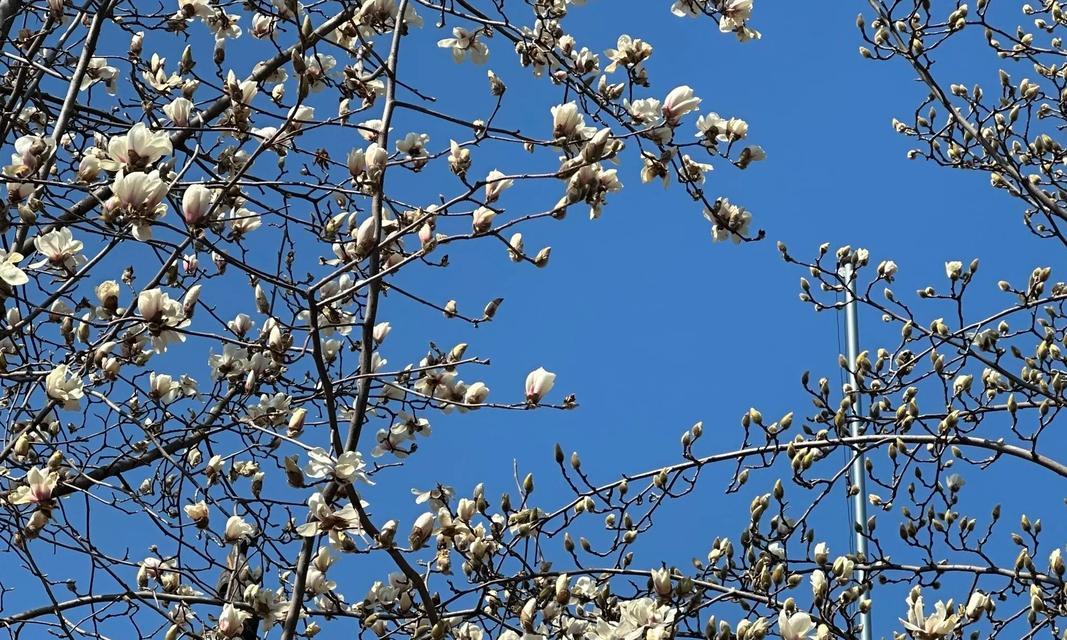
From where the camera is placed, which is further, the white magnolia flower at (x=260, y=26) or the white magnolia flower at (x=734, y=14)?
the white magnolia flower at (x=260, y=26)

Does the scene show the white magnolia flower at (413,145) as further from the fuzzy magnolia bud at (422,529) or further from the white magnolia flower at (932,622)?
the white magnolia flower at (932,622)

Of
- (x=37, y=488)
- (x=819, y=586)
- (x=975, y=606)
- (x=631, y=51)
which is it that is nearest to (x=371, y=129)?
(x=631, y=51)

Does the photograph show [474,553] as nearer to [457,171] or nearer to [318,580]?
[318,580]

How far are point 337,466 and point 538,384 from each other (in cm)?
50

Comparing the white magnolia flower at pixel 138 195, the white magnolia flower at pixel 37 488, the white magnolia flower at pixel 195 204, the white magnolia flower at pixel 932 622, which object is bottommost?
the white magnolia flower at pixel 932 622

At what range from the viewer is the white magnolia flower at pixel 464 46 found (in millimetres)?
2941

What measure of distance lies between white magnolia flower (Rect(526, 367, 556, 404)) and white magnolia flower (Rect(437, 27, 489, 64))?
3.42ft

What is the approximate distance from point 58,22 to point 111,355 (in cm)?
100

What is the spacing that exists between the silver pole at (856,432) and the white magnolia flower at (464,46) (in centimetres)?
138

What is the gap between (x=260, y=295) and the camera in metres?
2.56

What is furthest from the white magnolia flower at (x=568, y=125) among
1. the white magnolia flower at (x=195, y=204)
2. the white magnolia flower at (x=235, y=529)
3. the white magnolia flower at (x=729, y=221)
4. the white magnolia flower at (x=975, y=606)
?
the white magnolia flower at (x=975, y=606)

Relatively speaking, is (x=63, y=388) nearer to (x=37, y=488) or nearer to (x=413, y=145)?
(x=37, y=488)

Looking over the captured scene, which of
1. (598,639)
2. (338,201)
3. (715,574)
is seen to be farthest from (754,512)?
(338,201)

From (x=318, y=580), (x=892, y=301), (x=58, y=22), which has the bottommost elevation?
(x=318, y=580)
